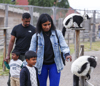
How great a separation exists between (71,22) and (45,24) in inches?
91.1

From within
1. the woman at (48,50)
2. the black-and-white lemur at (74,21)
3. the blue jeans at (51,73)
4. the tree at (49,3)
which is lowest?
the blue jeans at (51,73)

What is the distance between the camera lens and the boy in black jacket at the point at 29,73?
3240 mm

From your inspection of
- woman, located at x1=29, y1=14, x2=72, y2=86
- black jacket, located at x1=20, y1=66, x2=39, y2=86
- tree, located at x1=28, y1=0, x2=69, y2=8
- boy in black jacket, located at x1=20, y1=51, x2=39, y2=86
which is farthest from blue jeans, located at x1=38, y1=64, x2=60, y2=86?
tree, located at x1=28, y1=0, x2=69, y2=8

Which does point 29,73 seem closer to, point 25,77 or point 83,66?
point 25,77

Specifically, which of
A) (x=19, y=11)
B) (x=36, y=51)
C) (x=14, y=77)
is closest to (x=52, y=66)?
(x=36, y=51)

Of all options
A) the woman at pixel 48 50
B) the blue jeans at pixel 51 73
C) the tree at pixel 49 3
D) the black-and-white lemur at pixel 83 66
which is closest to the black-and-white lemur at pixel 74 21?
the black-and-white lemur at pixel 83 66

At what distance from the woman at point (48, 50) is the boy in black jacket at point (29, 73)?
0.19 meters

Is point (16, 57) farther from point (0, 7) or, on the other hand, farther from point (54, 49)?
point (0, 7)

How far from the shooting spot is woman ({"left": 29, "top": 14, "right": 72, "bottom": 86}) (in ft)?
11.3

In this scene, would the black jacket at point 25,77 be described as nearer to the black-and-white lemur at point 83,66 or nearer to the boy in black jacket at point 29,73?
the boy in black jacket at point 29,73

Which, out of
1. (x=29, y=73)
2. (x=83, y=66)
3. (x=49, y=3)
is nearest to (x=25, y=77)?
(x=29, y=73)

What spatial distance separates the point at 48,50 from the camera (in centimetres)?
349

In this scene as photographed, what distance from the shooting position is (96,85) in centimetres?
548

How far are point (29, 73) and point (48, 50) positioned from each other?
0.48 m
